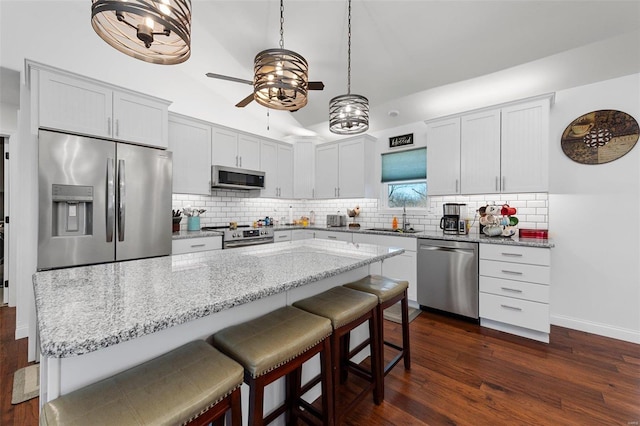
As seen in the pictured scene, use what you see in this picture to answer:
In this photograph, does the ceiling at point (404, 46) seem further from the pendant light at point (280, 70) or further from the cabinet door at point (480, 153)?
the pendant light at point (280, 70)

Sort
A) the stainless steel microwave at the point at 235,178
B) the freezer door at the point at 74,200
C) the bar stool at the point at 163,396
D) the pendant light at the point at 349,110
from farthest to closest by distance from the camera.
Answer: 1. the stainless steel microwave at the point at 235,178
2. the freezer door at the point at 74,200
3. the pendant light at the point at 349,110
4. the bar stool at the point at 163,396

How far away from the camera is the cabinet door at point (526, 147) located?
287 cm

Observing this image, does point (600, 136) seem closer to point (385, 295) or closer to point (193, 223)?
point (385, 295)

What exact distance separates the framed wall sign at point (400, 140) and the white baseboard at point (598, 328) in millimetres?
2812

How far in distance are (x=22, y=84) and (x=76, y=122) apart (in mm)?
743

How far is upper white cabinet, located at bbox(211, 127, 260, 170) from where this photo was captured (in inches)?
153

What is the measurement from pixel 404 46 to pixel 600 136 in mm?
2217

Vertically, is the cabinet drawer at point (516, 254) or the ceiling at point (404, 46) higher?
the ceiling at point (404, 46)

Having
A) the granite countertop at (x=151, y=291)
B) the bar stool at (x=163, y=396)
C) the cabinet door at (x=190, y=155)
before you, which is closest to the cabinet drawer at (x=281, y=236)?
the cabinet door at (x=190, y=155)

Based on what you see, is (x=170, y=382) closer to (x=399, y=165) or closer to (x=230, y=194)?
(x=230, y=194)

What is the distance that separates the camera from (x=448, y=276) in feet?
10.3

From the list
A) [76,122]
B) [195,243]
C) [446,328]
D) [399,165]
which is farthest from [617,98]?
[76,122]

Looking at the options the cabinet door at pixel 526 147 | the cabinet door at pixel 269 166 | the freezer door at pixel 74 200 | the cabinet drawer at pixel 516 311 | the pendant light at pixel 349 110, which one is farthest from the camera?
the cabinet door at pixel 269 166

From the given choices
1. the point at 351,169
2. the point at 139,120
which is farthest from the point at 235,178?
the point at 351,169
